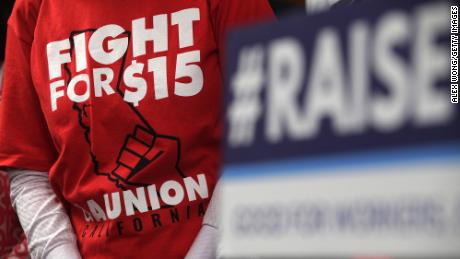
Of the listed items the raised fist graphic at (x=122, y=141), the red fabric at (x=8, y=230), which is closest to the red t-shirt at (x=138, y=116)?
the raised fist graphic at (x=122, y=141)

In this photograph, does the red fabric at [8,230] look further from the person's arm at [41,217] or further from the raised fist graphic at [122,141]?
the raised fist graphic at [122,141]

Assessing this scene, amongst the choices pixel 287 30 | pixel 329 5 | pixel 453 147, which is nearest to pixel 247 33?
pixel 287 30

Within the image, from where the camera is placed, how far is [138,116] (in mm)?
1482

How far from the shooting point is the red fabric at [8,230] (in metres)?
1.80

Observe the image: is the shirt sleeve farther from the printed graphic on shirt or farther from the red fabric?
the red fabric

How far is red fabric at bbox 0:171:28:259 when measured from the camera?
1805 mm

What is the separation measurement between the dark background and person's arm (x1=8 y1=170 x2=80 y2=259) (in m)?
0.79

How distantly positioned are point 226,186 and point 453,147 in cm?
25

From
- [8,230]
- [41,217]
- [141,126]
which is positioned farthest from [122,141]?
[8,230]

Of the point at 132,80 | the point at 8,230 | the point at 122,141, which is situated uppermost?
the point at 132,80

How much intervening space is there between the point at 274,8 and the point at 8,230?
131 cm

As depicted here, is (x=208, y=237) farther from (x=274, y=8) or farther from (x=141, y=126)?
(x=274, y=8)

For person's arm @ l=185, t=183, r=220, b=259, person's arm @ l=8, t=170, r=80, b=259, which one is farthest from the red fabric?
person's arm @ l=185, t=183, r=220, b=259

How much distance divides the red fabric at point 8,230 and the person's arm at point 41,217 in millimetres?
193
